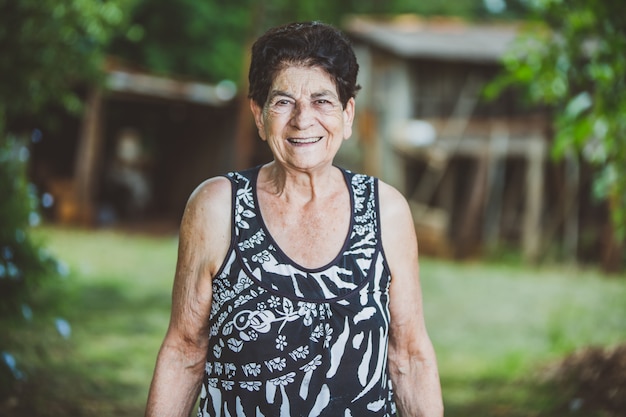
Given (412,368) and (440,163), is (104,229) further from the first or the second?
(412,368)

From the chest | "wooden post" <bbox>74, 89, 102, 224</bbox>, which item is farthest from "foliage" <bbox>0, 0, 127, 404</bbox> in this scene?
"wooden post" <bbox>74, 89, 102, 224</bbox>

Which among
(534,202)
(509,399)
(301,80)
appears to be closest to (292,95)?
(301,80)

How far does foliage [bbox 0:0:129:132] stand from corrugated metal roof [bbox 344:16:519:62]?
11.4m

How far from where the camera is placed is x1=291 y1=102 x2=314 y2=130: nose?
7.13 feet

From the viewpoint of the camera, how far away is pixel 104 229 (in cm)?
1609

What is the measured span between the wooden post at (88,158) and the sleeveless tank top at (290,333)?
14.7 metres

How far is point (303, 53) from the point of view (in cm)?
216

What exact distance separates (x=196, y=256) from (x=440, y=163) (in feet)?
47.0

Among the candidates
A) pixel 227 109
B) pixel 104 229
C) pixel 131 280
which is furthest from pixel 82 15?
pixel 227 109

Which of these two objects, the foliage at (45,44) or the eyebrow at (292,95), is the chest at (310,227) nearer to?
the eyebrow at (292,95)

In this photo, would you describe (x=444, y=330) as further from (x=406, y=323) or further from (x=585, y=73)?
(x=406, y=323)

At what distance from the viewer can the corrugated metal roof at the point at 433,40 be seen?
1725 cm

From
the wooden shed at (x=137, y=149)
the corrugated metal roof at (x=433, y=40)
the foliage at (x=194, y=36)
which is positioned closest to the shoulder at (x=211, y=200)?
the wooden shed at (x=137, y=149)

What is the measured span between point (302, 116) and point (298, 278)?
1.53 feet
